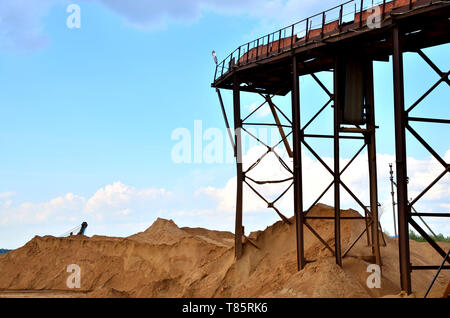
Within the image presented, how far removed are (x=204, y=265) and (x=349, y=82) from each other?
14.8 meters

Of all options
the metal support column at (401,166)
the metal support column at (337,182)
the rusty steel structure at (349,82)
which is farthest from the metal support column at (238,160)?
the metal support column at (401,166)

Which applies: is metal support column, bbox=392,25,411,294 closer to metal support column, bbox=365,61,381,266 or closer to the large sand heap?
the large sand heap

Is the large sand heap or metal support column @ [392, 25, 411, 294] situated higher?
metal support column @ [392, 25, 411, 294]

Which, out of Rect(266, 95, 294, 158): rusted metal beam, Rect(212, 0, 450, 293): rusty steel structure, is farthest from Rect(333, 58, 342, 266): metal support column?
Rect(266, 95, 294, 158): rusted metal beam

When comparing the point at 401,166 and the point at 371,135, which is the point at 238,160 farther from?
the point at 401,166

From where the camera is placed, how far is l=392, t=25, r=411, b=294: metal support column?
1864 centimetres

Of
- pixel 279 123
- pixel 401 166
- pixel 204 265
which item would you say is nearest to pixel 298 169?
pixel 401 166

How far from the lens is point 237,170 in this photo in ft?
96.9

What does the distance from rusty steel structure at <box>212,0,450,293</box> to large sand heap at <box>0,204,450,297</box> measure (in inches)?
40.8

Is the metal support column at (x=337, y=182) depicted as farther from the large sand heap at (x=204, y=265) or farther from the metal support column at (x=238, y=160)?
the metal support column at (x=238, y=160)

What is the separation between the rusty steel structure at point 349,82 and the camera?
1927 cm

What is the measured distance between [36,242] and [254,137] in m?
25.9

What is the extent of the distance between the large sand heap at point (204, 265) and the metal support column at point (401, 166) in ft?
3.88
